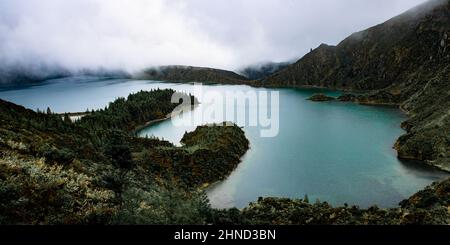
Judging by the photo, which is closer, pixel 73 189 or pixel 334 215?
pixel 73 189

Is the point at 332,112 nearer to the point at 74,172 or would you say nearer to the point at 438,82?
the point at 438,82

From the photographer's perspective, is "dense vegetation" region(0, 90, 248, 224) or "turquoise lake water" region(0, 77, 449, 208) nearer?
"dense vegetation" region(0, 90, 248, 224)

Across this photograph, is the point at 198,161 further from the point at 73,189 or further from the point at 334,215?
the point at 73,189

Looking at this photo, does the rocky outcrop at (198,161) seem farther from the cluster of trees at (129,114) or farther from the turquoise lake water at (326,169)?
the cluster of trees at (129,114)

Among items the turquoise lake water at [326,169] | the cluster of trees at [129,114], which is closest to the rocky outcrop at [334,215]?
the turquoise lake water at [326,169]

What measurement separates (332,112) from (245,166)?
102698 mm

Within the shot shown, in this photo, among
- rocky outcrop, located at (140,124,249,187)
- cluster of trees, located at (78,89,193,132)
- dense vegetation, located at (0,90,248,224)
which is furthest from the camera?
cluster of trees, located at (78,89,193,132)

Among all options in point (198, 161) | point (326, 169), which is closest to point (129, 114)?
point (198, 161)

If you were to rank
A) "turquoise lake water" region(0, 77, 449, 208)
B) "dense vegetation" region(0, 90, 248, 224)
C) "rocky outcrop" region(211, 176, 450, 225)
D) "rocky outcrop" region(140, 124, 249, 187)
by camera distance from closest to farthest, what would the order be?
"dense vegetation" region(0, 90, 248, 224)
"rocky outcrop" region(211, 176, 450, 225)
"turquoise lake water" region(0, 77, 449, 208)
"rocky outcrop" region(140, 124, 249, 187)

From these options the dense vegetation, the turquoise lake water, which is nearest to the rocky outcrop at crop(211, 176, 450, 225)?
the dense vegetation

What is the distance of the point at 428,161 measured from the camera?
248 feet

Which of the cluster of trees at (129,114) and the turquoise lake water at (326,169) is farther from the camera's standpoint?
the cluster of trees at (129,114)

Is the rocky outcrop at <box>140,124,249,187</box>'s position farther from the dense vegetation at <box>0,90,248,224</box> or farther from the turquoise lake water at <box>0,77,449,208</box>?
the dense vegetation at <box>0,90,248,224</box>
